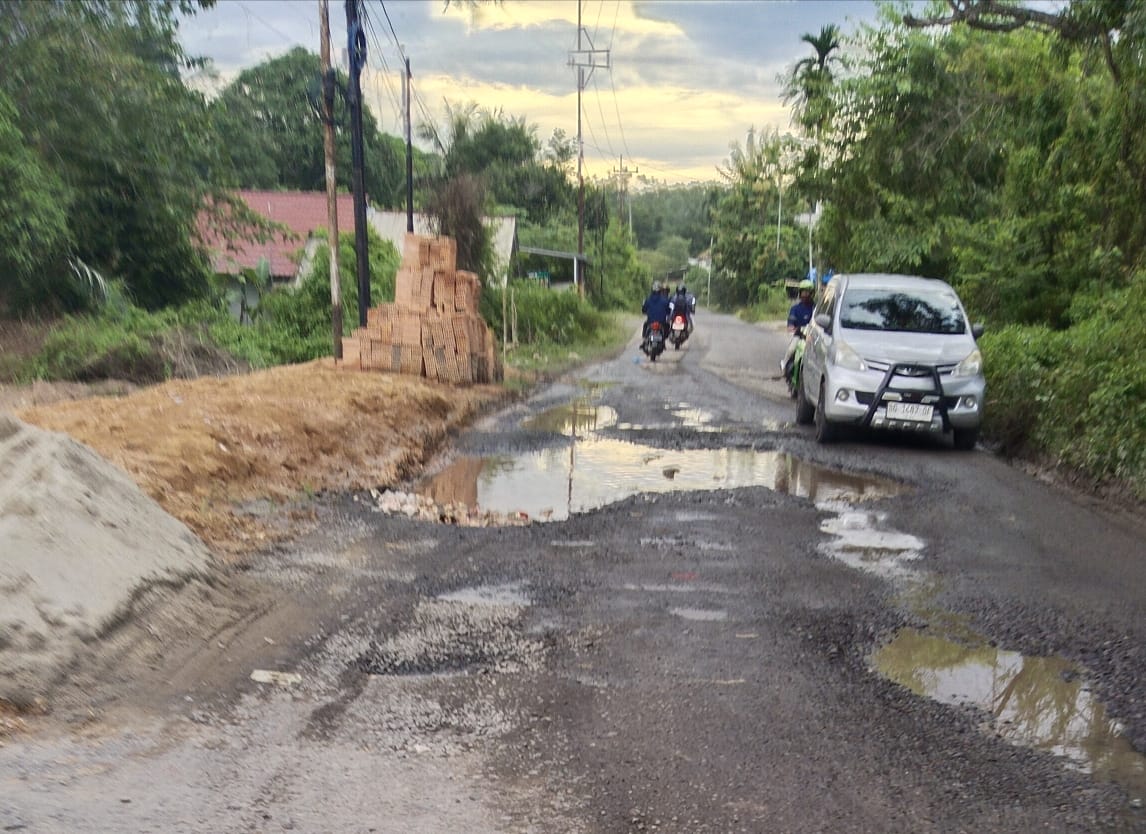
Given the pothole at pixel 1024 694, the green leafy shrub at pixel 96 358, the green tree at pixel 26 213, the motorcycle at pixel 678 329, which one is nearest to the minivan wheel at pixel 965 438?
the pothole at pixel 1024 694

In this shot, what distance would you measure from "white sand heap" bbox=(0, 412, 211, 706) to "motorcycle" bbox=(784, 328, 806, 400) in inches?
442

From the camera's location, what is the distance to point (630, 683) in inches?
173

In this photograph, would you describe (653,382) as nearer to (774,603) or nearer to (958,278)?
(958,278)

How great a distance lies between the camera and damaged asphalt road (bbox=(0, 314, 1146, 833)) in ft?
11.1

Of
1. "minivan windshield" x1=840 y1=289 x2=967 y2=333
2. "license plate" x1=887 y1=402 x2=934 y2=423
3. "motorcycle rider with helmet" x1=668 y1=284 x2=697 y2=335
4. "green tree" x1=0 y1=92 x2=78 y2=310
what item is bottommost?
"license plate" x1=887 y1=402 x2=934 y2=423

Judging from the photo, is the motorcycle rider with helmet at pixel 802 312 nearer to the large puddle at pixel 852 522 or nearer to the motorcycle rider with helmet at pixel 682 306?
the large puddle at pixel 852 522

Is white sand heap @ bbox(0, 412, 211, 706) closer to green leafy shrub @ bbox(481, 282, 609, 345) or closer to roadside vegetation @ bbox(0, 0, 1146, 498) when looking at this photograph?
roadside vegetation @ bbox(0, 0, 1146, 498)

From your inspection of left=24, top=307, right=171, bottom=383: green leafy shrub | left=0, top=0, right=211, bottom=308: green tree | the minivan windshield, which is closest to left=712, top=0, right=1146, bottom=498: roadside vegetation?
the minivan windshield

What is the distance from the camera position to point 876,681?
454 cm

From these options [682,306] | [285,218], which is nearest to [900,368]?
[682,306]

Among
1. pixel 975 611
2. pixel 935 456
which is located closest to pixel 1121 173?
pixel 935 456

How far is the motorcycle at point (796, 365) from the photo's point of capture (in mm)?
15648

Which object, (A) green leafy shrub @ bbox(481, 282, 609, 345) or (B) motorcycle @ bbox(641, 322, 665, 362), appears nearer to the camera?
(B) motorcycle @ bbox(641, 322, 665, 362)

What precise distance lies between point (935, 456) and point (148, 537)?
802 cm
